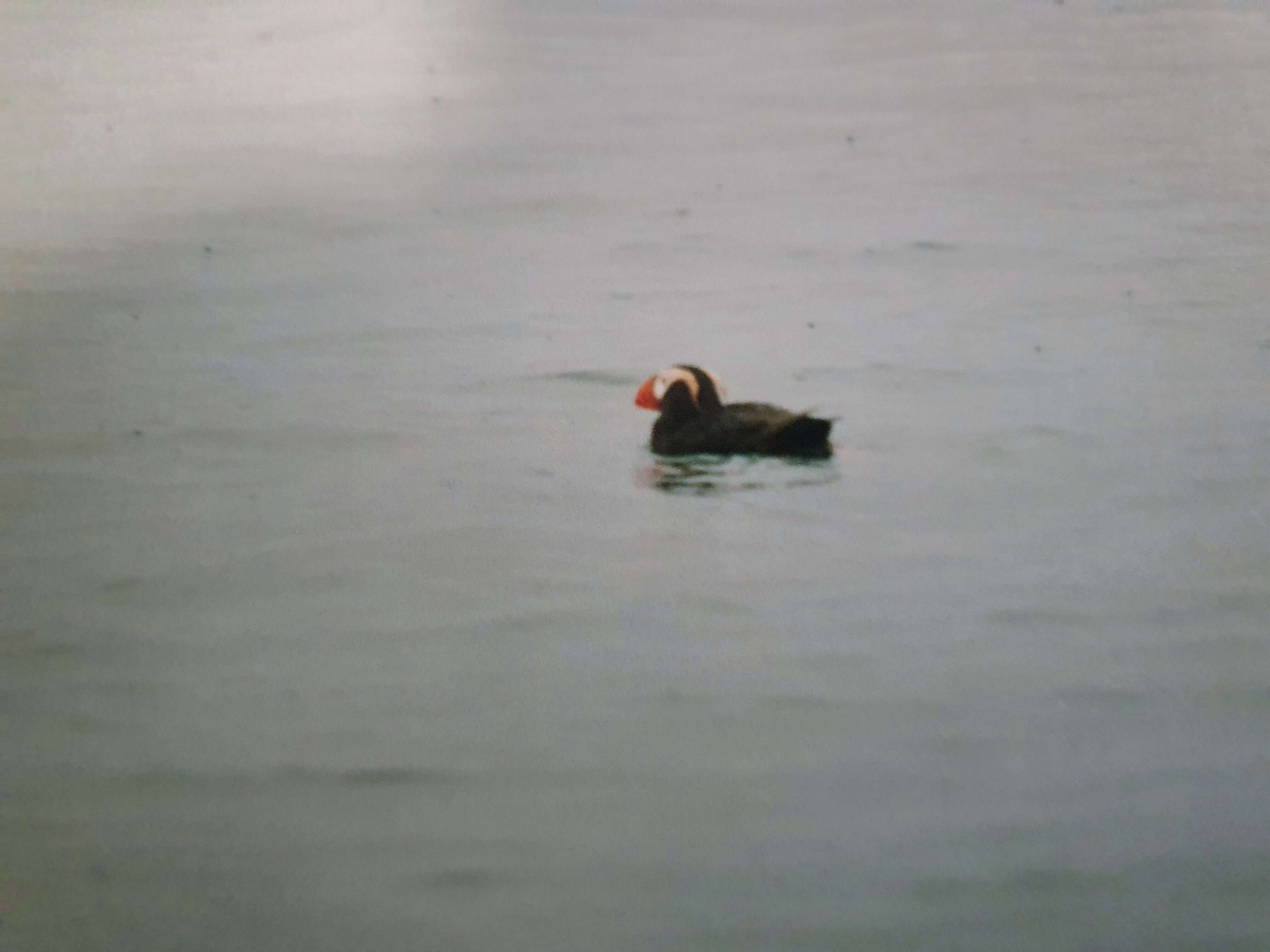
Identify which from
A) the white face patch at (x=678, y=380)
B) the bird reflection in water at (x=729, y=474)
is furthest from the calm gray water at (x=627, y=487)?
the white face patch at (x=678, y=380)

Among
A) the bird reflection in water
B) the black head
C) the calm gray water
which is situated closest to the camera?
the calm gray water

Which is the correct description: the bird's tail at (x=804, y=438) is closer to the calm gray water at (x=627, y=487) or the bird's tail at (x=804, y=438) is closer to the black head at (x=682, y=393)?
the calm gray water at (x=627, y=487)

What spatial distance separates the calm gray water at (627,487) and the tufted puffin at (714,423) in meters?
0.09

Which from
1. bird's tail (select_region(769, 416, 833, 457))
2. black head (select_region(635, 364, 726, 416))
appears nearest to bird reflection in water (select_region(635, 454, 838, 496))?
bird's tail (select_region(769, 416, 833, 457))

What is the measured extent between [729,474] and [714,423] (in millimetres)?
169

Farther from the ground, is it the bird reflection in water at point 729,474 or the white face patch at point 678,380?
the white face patch at point 678,380

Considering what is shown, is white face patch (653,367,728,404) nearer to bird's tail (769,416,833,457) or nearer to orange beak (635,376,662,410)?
orange beak (635,376,662,410)

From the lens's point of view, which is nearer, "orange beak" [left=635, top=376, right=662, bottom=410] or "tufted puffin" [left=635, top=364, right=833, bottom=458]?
"tufted puffin" [left=635, top=364, right=833, bottom=458]

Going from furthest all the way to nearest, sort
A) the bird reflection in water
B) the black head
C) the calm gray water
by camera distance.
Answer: the black head
the bird reflection in water
the calm gray water

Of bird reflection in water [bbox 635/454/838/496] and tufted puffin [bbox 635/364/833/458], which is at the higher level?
tufted puffin [bbox 635/364/833/458]

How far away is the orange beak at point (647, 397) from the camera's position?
4.62m

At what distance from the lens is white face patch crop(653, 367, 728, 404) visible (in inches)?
179

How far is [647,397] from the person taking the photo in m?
4.64

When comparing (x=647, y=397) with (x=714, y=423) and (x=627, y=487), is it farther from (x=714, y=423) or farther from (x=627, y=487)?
(x=627, y=487)
